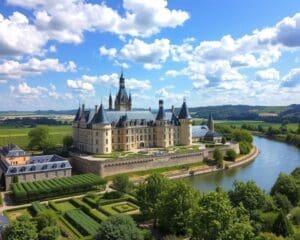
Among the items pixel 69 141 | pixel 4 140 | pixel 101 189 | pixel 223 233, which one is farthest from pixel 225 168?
pixel 4 140

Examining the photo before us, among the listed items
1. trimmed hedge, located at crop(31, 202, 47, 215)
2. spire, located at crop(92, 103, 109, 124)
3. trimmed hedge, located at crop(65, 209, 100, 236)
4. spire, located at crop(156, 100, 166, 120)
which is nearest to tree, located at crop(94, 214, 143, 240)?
Result: trimmed hedge, located at crop(65, 209, 100, 236)

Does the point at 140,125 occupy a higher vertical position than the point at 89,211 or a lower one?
higher

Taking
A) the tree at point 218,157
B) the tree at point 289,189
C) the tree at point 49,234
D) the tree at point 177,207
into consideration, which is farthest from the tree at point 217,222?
the tree at point 218,157

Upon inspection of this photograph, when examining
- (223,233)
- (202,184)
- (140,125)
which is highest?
(140,125)

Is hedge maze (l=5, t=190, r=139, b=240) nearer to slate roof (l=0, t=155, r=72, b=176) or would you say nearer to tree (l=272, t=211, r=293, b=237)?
slate roof (l=0, t=155, r=72, b=176)

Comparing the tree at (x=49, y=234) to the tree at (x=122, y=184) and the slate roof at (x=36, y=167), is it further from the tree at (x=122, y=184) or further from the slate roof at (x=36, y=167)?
the slate roof at (x=36, y=167)

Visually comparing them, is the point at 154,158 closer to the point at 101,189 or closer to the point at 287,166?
the point at 101,189

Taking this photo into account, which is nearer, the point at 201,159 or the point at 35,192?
the point at 35,192

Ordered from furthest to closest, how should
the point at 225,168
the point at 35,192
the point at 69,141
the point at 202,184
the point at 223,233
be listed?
the point at 69,141
the point at 225,168
the point at 202,184
the point at 35,192
the point at 223,233
